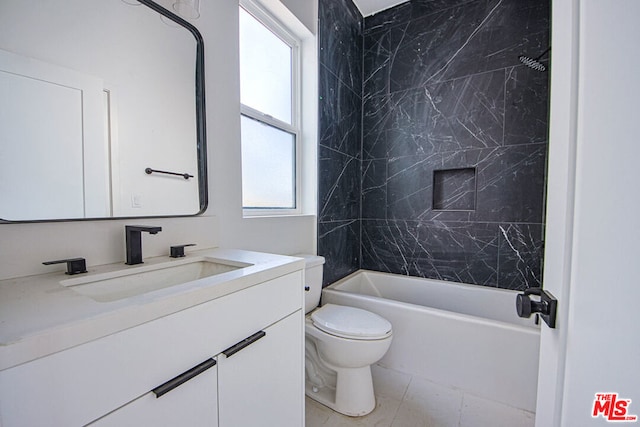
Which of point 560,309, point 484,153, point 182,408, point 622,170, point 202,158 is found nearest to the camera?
point 622,170

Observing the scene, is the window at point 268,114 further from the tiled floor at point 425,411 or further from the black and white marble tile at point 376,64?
the tiled floor at point 425,411

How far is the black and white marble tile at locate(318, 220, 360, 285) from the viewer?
2.00 metres

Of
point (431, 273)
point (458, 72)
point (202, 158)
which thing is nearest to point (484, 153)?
point (458, 72)

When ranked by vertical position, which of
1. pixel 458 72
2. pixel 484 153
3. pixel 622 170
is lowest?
pixel 622 170

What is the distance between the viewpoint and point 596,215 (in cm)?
40

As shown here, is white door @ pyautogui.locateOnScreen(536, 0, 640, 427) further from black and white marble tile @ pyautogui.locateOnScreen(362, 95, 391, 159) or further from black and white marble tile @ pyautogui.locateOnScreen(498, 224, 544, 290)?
black and white marble tile @ pyautogui.locateOnScreen(362, 95, 391, 159)

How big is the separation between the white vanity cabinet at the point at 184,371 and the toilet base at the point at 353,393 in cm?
49

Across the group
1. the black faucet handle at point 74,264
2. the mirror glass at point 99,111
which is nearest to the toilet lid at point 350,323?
the mirror glass at point 99,111

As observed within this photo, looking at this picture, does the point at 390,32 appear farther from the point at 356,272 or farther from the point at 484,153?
the point at 356,272

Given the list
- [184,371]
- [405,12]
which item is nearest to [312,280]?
[184,371]

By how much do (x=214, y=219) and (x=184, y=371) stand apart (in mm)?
741

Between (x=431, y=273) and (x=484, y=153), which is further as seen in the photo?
(x=431, y=273)

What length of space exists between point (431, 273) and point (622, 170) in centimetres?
205

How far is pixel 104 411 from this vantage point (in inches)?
17.8
